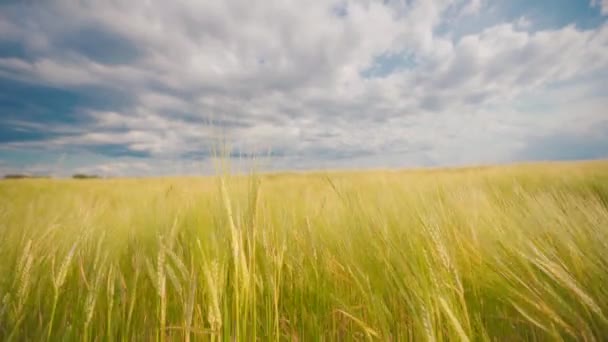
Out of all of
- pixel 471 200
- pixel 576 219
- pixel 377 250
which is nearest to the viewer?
pixel 377 250

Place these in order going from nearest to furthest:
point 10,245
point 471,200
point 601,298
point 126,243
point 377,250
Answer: point 601,298, point 377,250, point 10,245, point 126,243, point 471,200

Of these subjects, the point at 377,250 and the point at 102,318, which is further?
the point at 377,250

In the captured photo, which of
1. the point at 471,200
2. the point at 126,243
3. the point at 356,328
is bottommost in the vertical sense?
the point at 356,328

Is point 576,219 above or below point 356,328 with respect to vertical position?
above

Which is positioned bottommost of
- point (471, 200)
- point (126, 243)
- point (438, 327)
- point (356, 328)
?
point (356, 328)

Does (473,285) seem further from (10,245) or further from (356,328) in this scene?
(10,245)

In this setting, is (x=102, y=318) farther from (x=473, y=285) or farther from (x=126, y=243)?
(x=473, y=285)

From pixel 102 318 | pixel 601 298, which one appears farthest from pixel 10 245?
pixel 601 298

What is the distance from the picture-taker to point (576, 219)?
1410 mm

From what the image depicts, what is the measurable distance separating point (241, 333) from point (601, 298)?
3.90 feet

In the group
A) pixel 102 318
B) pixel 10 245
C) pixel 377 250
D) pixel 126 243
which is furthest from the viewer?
pixel 126 243

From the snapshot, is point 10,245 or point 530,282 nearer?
point 530,282

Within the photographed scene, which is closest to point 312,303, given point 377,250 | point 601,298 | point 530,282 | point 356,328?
point 356,328

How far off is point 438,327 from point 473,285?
1.38ft
